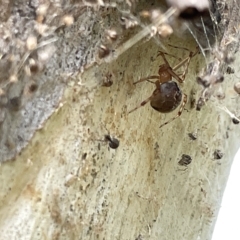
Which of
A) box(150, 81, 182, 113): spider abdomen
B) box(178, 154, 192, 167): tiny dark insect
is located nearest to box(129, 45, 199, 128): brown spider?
box(150, 81, 182, 113): spider abdomen

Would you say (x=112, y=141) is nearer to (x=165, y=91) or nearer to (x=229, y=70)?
(x=165, y=91)

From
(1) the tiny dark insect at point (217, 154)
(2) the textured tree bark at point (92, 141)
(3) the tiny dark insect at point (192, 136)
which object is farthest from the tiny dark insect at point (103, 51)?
(1) the tiny dark insect at point (217, 154)

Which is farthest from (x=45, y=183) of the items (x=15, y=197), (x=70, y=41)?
(x=70, y=41)

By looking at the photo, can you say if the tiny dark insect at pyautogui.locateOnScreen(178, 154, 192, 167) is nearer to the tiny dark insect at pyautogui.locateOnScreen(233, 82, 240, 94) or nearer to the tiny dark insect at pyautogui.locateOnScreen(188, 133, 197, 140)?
the tiny dark insect at pyautogui.locateOnScreen(188, 133, 197, 140)

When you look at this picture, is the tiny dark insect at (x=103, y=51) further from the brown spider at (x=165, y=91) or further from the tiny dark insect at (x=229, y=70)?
the tiny dark insect at (x=229, y=70)

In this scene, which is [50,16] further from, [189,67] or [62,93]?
[189,67]

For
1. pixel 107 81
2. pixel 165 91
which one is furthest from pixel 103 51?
pixel 165 91

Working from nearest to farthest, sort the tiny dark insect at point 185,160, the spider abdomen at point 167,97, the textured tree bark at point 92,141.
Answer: the textured tree bark at point 92,141, the spider abdomen at point 167,97, the tiny dark insect at point 185,160
